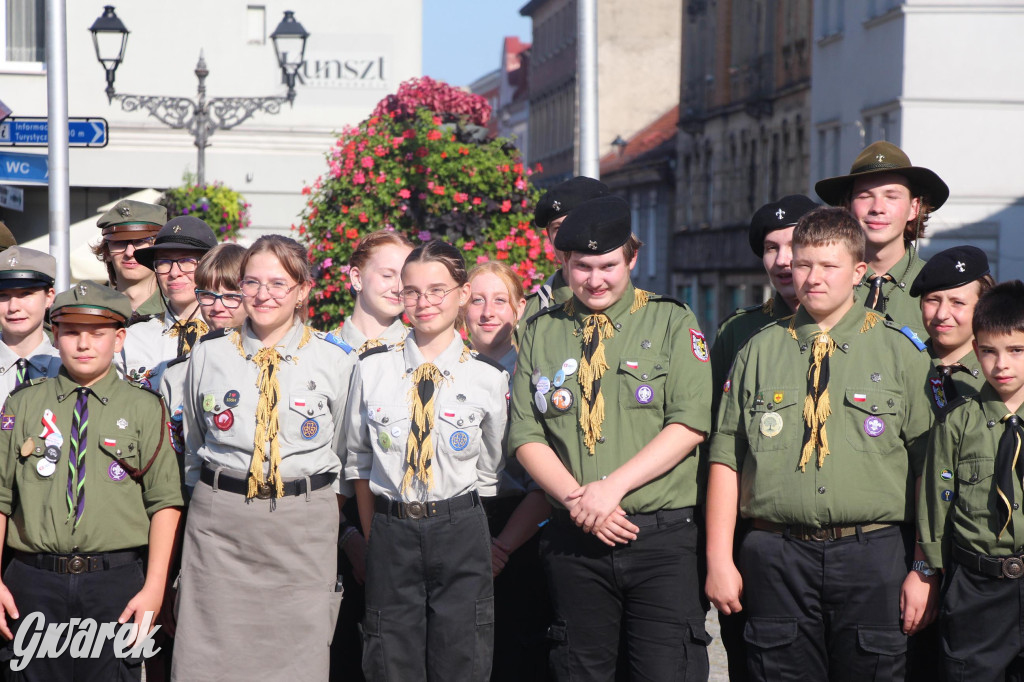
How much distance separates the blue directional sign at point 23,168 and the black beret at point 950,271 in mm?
7895

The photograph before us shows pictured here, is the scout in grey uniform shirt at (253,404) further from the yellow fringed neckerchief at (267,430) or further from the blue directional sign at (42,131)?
the blue directional sign at (42,131)

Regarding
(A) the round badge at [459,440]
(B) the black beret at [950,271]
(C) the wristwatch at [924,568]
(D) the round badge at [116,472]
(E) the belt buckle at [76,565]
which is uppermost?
(B) the black beret at [950,271]

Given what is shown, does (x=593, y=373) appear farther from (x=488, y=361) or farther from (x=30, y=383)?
(x=30, y=383)

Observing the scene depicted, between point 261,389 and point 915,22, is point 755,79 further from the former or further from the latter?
point 261,389

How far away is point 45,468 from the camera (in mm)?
5242

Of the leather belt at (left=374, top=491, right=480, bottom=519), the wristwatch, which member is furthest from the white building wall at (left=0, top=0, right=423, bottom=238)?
the wristwatch

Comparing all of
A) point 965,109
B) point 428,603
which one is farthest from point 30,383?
point 965,109

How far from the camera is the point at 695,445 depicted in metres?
5.11

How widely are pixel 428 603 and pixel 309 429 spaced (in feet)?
2.75

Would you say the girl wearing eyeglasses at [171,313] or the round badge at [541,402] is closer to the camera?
the round badge at [541,402]

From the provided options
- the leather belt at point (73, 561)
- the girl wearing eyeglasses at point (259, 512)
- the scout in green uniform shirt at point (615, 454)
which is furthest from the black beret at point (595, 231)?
the leather belt at point (73, 561)

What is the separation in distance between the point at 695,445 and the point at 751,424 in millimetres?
254

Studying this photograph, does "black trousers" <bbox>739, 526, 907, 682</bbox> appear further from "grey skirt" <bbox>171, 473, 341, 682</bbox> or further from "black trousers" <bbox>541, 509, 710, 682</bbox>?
"grey skirt" <bbox>171, 473, 341, 682</bbox>

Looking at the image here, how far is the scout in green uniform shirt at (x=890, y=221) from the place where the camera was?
5.66 meters
